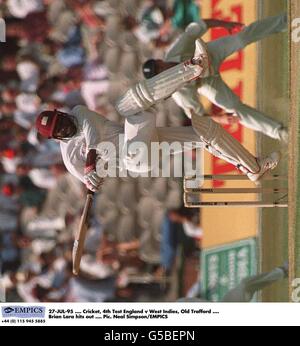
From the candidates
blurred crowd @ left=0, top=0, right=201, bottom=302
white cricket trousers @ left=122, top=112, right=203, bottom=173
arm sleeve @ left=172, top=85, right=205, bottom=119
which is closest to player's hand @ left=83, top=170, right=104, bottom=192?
white cricket trousers @ left=122, top=112, right=203, bottom=173

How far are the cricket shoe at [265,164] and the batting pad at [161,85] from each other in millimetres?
437

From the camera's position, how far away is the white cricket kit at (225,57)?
2.72 meters

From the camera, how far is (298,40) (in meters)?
2.53

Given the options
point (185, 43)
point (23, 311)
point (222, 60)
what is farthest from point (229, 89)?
point (23, 311)

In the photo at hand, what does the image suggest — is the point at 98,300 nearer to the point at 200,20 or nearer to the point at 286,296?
the point at 286,296

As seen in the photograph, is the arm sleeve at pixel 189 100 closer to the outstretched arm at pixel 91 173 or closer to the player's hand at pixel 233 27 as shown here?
the player's hand at pixel 233 27

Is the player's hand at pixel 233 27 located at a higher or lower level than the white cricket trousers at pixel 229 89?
higher

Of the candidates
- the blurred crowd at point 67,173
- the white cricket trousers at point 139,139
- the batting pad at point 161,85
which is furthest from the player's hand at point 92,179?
the blurred crowd at point 67,173

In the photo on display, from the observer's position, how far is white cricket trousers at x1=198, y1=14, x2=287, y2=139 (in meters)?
2.72

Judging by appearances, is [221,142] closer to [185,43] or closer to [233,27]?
[185,43]

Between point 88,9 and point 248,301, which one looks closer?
point 248,301

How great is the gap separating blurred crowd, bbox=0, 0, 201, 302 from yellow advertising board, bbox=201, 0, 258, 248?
72mm
